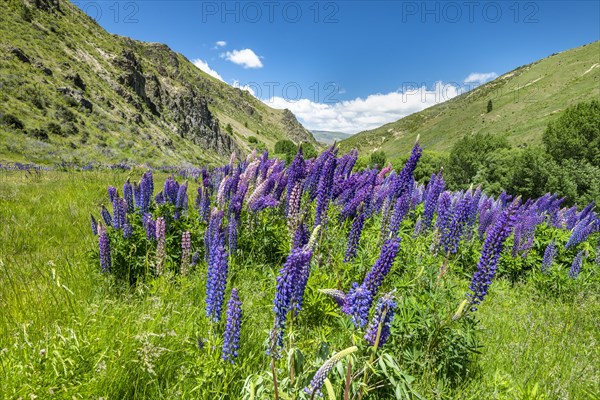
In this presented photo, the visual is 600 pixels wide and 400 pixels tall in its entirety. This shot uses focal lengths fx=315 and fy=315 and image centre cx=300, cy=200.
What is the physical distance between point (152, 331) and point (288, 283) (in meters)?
1.70

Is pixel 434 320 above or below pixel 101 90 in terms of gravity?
below

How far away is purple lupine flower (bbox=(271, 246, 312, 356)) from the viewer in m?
2.12

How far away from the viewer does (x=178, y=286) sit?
4.14m

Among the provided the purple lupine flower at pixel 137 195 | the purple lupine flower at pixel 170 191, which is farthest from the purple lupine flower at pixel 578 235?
the purple lupine flower at pixel 137 195

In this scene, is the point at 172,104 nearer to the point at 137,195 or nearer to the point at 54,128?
the point at 54,128

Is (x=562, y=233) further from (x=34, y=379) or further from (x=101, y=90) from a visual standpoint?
(x=101, y=90)

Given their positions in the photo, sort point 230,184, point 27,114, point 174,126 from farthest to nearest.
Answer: point 174,126 → point 27,114 → point 230,184

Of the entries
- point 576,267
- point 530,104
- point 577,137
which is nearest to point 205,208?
point 576,267

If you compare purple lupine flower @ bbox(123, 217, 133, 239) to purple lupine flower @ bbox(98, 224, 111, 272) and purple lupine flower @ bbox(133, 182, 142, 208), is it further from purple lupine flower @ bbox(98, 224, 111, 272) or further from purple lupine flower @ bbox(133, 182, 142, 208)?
purple lupine flower @ bbox(133, 182, 142, 208)

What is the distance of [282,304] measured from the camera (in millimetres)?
2182

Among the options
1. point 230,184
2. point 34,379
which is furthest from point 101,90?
point 34,379

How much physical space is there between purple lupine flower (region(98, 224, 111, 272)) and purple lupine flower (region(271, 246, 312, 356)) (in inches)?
113

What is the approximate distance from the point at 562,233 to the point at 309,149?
4454cm

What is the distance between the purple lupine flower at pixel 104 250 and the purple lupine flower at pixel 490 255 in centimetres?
417
